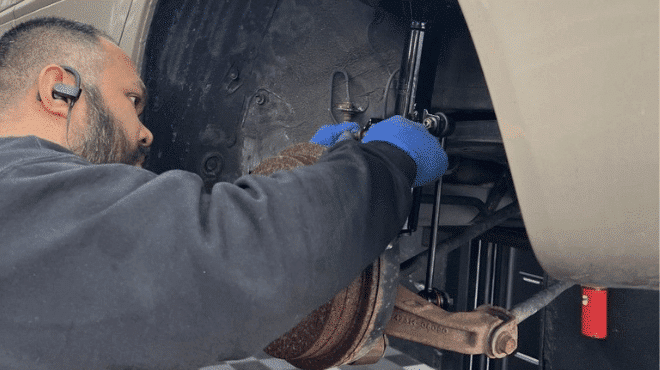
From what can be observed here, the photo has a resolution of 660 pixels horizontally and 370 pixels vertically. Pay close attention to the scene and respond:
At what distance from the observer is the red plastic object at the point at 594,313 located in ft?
7.06

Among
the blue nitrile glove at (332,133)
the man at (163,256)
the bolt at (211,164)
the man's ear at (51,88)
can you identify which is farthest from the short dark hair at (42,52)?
the bolt at (211,164)

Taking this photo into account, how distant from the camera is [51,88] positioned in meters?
0.84

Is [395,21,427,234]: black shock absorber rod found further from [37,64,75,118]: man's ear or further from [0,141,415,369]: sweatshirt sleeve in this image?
[37,64,75,118]: man's ear

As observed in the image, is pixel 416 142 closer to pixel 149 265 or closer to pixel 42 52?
pixel 149 265

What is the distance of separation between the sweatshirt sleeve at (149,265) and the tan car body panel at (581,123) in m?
0.24

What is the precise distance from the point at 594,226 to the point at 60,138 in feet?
2.44

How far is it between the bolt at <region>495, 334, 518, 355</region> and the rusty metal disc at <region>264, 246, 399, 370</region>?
18 centimetres

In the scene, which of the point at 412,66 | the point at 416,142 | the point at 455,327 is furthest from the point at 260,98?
the point at 455,327

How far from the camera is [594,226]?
1.92 ft

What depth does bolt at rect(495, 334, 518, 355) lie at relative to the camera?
34.4 inches

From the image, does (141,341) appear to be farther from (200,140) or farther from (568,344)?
(568,344)

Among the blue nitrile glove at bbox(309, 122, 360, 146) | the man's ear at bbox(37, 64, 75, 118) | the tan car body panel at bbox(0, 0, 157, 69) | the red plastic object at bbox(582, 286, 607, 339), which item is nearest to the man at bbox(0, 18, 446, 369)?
the man's ear at bbox(37, 64, 75, 118)

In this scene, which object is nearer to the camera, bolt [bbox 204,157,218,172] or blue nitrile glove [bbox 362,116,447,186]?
blue nitrile glove [bbox 362,116,447,186]

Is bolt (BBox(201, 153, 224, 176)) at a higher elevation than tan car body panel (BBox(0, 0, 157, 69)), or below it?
below
